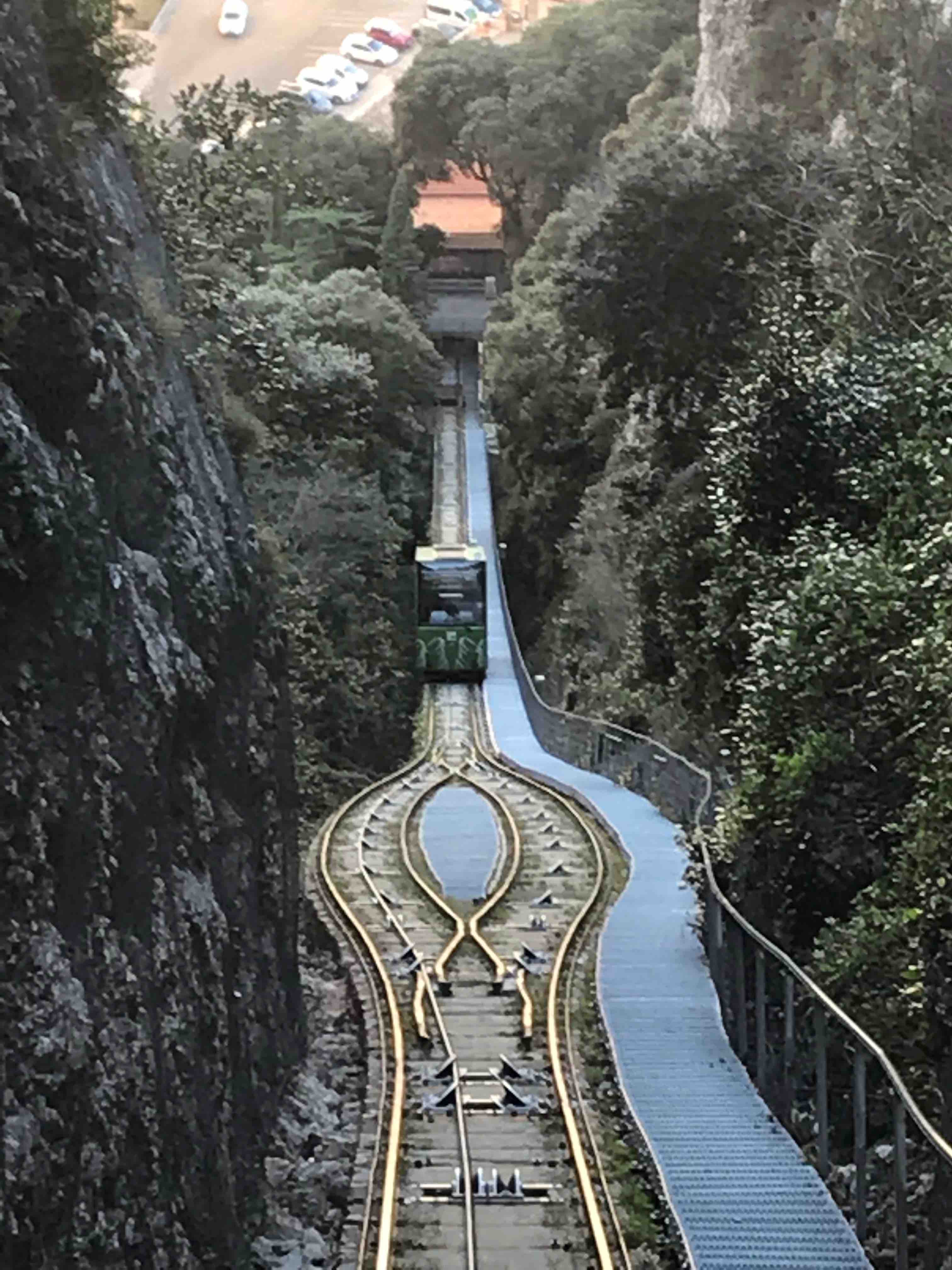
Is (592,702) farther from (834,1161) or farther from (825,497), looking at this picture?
(834,1161)

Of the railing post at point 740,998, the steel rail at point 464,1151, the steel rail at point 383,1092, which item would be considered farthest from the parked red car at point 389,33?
the railing post at point 740,998

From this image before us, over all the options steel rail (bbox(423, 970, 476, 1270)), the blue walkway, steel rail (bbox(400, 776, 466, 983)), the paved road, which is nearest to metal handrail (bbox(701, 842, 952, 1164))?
the blue walkway

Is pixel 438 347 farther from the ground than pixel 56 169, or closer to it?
farther from the ground

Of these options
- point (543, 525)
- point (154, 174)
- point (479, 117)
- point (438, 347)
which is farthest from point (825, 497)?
point (438, 347)

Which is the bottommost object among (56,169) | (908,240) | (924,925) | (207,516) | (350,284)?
(924,925)

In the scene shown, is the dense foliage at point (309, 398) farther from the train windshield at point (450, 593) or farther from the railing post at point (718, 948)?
the railing post at point (718, 948)

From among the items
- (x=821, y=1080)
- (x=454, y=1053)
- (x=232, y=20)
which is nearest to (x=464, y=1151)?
(x=454, y=1053)

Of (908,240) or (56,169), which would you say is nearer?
(56,169)
